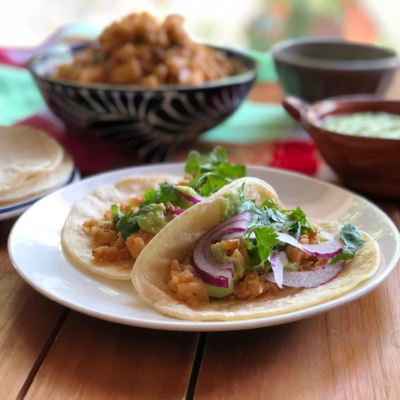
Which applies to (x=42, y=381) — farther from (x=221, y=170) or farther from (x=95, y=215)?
(x=221, y=170)

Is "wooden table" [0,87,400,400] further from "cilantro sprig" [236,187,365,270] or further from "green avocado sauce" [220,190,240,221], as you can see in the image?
"green avocado sauce" [220,190,240,221]

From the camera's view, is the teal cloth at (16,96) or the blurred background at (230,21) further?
the blurred background at (230,21)

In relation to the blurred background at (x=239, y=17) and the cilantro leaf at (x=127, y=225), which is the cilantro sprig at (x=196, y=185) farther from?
the blurred background at (x=239, y=17)

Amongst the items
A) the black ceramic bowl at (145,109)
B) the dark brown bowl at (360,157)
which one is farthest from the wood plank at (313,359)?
the black ceramic bowl at (145,109)

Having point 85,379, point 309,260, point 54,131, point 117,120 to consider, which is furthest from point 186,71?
point 85,379

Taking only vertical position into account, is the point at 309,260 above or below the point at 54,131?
above
